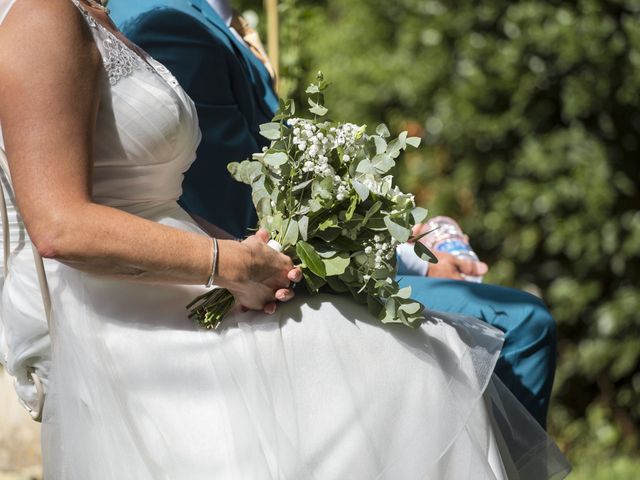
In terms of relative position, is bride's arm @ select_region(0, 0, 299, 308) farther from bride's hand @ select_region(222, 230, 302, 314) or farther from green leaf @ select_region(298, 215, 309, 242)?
green leaf @ select_region(298, 215, 309, 242)

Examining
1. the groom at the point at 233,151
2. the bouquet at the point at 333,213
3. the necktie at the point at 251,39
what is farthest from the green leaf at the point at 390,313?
the necktie at the point at 251,39

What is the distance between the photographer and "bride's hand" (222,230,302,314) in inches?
70.6

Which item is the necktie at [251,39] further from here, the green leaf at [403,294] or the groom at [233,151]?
the green leaf at [403,294]

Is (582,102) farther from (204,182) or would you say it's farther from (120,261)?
(120,261)

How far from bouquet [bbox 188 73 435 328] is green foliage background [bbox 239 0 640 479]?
239 centimetres

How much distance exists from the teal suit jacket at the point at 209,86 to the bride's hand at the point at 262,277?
0.69 meters

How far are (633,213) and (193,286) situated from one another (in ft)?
9.83

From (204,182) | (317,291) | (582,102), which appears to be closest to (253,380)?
(317,291)

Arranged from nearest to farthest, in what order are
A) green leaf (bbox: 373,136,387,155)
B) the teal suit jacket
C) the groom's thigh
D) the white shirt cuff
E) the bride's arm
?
the bride's arm
green leaf (bbox: 373,136,387,155)
the groom's thigh
the teal suit jacket
the white shirt cuff

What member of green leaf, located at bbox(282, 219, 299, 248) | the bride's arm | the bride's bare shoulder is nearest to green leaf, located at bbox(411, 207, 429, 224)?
green leaf, located at bbox(282, 219, 299, 248)

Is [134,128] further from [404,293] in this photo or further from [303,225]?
[404,293]

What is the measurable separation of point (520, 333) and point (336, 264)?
0.70m

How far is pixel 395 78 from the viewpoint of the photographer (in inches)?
183

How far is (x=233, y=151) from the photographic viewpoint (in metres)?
2.58
